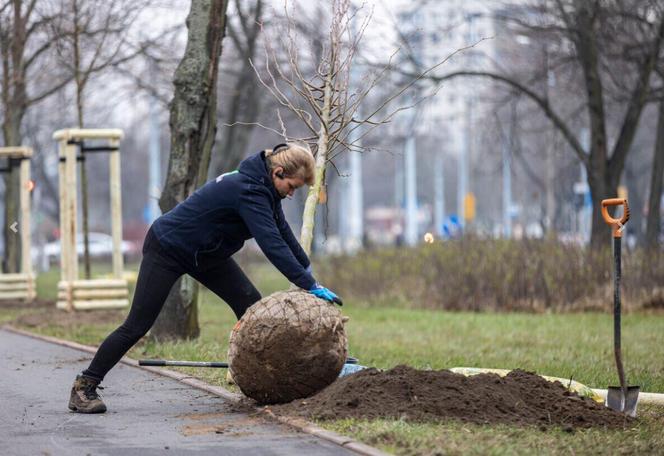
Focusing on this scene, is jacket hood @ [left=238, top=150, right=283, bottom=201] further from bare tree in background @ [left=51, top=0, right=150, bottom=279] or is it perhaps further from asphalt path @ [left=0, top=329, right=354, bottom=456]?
bare tree in background @ [left=51, top=0, right=150, bottom=279]

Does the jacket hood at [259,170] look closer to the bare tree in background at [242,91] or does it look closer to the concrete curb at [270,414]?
the concrete curb at [270,414]

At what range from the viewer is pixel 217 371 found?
9.40 m

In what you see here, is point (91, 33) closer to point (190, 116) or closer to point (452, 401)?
point (190, 116)

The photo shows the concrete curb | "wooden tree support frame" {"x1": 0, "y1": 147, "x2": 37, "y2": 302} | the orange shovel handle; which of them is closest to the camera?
the concrete curb

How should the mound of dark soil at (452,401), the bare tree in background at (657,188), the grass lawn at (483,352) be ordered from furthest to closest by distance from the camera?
the bare tree in background at (657,188) < the mound of dark soil at (452,401) < the grass lawn at (483,352)

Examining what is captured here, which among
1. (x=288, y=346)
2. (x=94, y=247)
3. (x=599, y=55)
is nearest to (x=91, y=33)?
(x=599, y=55)

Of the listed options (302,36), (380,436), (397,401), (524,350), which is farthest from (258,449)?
(302,36)

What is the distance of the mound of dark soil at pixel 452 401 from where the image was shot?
6750mm

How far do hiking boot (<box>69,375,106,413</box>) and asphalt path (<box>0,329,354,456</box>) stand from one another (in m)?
0.06

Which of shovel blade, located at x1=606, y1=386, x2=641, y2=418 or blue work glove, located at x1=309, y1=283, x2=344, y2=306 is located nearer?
blue work glove, located at x1=309, y1=283, x2=344, y2=306

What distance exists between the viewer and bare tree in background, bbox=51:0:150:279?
18.4m

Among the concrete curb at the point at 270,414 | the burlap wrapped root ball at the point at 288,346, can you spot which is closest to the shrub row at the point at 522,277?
the concrete curb at the point at 270,414

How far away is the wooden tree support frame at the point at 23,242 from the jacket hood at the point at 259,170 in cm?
1257

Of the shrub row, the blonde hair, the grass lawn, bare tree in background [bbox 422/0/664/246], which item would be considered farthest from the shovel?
bare tree in background [bbox 422/0/664/246]
